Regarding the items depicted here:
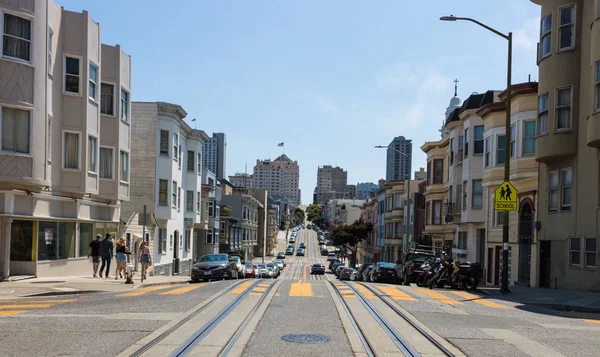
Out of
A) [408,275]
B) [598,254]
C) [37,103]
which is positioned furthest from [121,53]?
[598,254]

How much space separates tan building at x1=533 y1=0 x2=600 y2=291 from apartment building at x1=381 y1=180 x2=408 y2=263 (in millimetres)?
41274

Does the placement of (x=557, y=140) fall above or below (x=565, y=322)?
above

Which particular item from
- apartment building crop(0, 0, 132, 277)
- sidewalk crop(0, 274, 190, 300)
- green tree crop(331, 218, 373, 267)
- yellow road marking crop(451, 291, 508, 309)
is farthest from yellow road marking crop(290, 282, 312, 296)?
green tree crop(331, 218, 373, 267)

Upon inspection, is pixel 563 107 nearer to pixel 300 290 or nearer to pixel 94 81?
pixel 300 290

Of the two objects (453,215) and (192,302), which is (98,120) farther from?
(453,215)

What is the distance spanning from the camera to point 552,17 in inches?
915

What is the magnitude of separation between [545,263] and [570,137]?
6.12 meters

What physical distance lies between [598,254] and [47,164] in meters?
19.2

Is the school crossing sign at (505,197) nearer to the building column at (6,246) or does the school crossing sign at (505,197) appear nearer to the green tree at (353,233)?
the building column at (6,246)

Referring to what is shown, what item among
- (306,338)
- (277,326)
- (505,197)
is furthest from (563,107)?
(306,338)

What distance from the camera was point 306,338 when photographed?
9.88 meters

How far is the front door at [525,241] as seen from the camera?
28.1 meters

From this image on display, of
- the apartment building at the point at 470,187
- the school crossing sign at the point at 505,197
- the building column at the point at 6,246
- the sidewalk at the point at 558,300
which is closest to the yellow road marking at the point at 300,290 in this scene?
the sidewalk at the point at 558,300

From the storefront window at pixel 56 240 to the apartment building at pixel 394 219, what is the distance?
44344 mm
